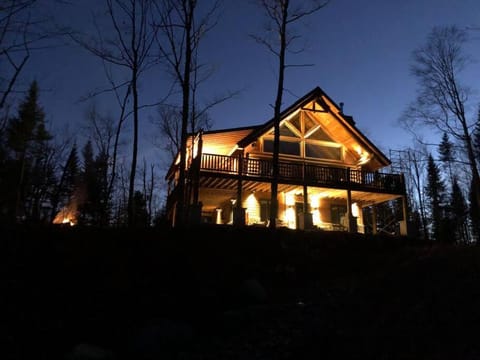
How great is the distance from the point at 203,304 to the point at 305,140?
48.4ft

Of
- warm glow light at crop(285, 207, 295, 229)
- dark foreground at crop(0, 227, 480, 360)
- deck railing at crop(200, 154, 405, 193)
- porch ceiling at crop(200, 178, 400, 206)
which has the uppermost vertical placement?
deck railing at crop(200, 154, 405, 193)

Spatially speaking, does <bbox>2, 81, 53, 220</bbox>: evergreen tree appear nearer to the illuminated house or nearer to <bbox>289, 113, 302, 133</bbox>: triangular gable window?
the illuminated house

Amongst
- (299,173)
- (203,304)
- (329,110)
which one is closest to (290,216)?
Answer: (299,173)

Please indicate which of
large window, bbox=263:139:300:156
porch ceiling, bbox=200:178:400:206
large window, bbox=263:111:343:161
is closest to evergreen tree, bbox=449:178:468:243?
porch ceiling, bbox=200:178:400:206

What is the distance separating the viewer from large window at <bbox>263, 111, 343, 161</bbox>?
2152 centimetres

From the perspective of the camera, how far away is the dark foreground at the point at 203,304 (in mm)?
6617

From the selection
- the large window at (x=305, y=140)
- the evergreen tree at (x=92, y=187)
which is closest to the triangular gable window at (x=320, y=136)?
the large window at (x=305, y=140)

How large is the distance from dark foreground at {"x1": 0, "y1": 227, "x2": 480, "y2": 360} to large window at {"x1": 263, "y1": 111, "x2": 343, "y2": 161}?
10.1 m

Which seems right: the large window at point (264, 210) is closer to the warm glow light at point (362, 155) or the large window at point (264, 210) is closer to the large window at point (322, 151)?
the large window at point (322, 151)

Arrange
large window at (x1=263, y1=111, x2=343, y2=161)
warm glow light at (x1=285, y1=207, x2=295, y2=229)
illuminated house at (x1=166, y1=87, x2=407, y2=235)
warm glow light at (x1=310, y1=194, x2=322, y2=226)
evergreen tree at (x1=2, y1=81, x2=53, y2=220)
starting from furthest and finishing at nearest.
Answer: evergreen tree at (x1=2, y1=81, x2=53, y2=220) → large window at (x1=263, y1=111, x2=343, y2=161) → warm glow light at (x1=310, y1=194, x2=322, y2=226) → warm glow light at (x1=285, y1=207, x2=295, y2=229) → illuminated house at (x1=166, y1=87, x2=407, y2=235)

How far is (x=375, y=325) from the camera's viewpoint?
23.4 ft

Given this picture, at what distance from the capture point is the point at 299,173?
62.1 ft

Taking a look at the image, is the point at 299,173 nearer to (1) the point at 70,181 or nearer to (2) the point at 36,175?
(2) the point at 36,175

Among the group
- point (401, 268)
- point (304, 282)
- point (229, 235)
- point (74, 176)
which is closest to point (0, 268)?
point (229, 235)
